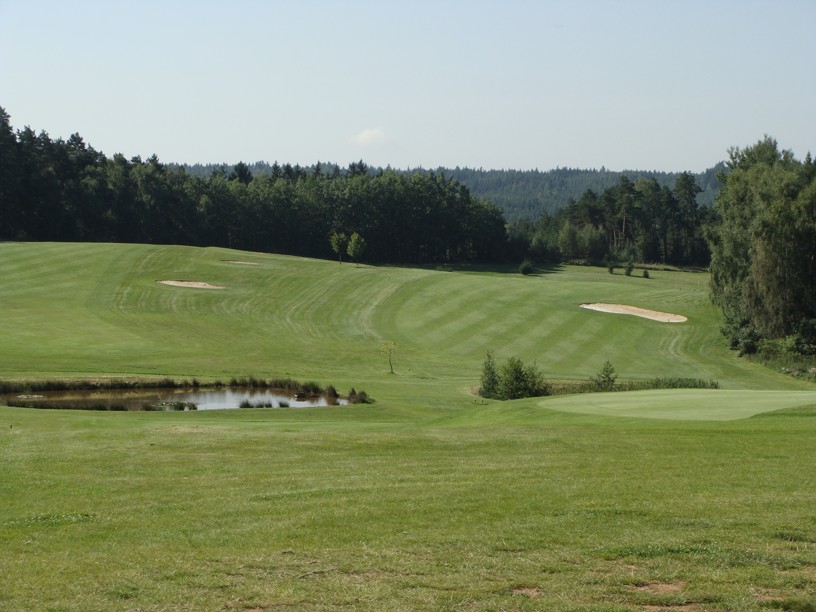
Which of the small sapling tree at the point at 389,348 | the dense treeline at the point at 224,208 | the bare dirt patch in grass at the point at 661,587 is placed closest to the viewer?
the bare dirt patch in grass at the point at 661,587

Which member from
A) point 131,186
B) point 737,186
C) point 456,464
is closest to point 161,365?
point 456,464

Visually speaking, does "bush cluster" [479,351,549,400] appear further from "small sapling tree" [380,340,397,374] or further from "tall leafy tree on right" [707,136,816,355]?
"tall leafy tree on right" [707,136,816,355]

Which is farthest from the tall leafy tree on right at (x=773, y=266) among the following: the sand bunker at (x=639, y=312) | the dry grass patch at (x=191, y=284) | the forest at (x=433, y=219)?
the dry grass patch at (x=191, y=284)

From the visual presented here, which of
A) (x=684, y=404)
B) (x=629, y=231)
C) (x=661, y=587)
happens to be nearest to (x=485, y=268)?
(x=629, y=231)

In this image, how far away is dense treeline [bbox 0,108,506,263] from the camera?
357ft

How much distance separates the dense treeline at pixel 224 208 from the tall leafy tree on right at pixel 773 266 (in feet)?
243

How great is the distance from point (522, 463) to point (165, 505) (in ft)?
23.4

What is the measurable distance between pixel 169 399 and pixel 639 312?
43.2 meters

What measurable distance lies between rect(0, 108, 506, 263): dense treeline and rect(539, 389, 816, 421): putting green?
3726 inches

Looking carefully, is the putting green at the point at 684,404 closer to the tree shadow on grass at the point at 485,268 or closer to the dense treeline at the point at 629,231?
the tree shadow on grass at the point at 485,268

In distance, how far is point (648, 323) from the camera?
219ft

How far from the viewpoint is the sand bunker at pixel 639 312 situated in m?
69.2

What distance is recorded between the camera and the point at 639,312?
71.2 meters

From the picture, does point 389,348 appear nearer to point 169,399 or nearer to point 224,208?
point 169,399
